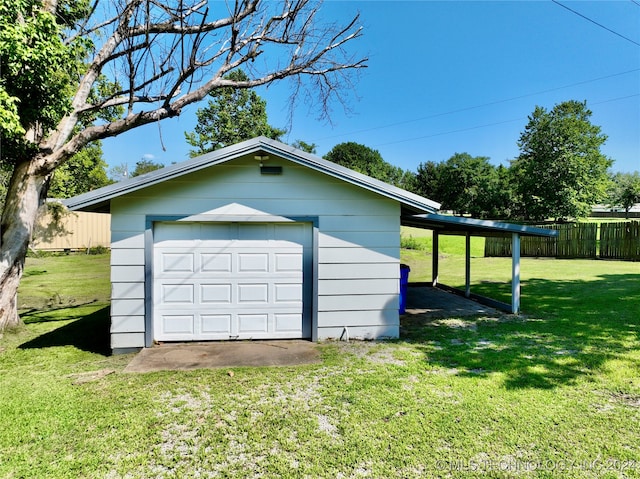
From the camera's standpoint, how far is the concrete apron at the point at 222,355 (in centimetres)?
454

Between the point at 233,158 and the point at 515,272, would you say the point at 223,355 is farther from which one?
the point at 515,272

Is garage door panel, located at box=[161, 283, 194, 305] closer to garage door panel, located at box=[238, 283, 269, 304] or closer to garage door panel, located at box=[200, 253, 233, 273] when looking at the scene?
garage door panel, located at box=[200, 253, 233, 273]

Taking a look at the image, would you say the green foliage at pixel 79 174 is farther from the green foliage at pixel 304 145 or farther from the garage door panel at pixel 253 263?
the green foliage at pixel 304 145

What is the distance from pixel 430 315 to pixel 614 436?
14.8 ft

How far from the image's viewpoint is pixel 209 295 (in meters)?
5.41

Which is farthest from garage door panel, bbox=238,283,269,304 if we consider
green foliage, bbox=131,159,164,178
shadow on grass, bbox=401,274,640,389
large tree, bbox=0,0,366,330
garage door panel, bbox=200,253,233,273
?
green foliage, bbox=131,159,164,178

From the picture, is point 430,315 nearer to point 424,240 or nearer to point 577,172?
point 424,240

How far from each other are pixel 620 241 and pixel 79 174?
3107 cm

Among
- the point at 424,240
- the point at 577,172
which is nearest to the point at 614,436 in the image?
the point at 424,240

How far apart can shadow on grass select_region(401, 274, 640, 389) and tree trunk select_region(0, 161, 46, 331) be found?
22.6ft

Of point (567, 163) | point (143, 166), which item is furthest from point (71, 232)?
point (143, 166)

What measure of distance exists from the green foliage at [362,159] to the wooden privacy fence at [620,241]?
96.1ft

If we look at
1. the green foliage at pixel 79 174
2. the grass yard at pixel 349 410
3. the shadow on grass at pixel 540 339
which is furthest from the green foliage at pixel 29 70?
the green foliage at pixel 79 174

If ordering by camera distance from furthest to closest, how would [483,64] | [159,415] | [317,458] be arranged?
[483,64] < [159,415] < [317,458]
